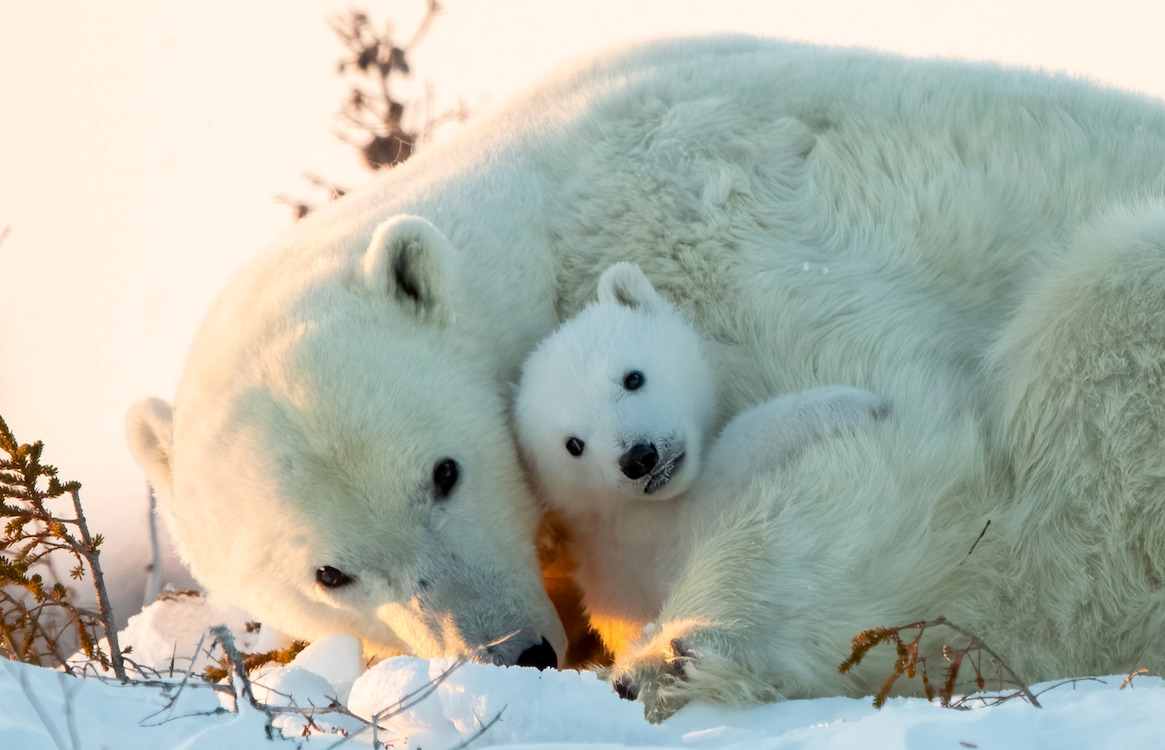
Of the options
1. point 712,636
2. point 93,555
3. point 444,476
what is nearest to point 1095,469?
point 712,636

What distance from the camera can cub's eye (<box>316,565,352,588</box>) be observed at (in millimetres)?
2857

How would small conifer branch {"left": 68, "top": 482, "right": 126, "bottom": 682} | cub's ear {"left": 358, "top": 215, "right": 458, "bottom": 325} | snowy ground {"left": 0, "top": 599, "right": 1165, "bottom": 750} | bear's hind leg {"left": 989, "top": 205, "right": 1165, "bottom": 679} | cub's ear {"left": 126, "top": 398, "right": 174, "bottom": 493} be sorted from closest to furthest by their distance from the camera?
snowy ground {"left": 0, "top": 599, "right": 1165, "bottom": 750} → bear's hind leg {"left": 989, "top": 205, "right": 1165, "bottom": 679} → cub's ear {"left": 358, "top": 215, "right": 458, "bottom": 325} → small conifer branch {"left": 68, "top": 482, "right": 126, "bottom": 682} → cub's ear {"left": 126, "top": 398, "right": 174, "bottom": 493}

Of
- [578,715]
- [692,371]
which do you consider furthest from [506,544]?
[578,715]

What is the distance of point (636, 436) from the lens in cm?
277

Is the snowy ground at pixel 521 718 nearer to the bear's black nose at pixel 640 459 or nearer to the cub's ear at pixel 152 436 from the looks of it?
the bear's black nose at pixel 640 459

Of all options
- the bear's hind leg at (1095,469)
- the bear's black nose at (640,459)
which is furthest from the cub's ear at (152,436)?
the bear's hind leg at (1095,469)

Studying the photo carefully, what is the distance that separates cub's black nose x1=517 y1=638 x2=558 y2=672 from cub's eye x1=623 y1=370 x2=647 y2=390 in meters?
0.68

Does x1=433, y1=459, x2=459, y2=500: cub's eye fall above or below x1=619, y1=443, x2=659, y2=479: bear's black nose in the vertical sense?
above

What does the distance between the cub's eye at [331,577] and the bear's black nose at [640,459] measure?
774 mm

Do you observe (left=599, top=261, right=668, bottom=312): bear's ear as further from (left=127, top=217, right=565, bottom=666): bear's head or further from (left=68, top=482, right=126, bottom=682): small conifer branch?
(left=68, top=482, right=126, bottom=682): small conifer branch

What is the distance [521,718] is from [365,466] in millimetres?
911

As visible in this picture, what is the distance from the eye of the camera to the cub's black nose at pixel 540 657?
2748 mm

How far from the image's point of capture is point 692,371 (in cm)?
303

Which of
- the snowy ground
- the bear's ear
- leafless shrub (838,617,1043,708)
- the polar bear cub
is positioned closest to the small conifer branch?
the snowy ground
